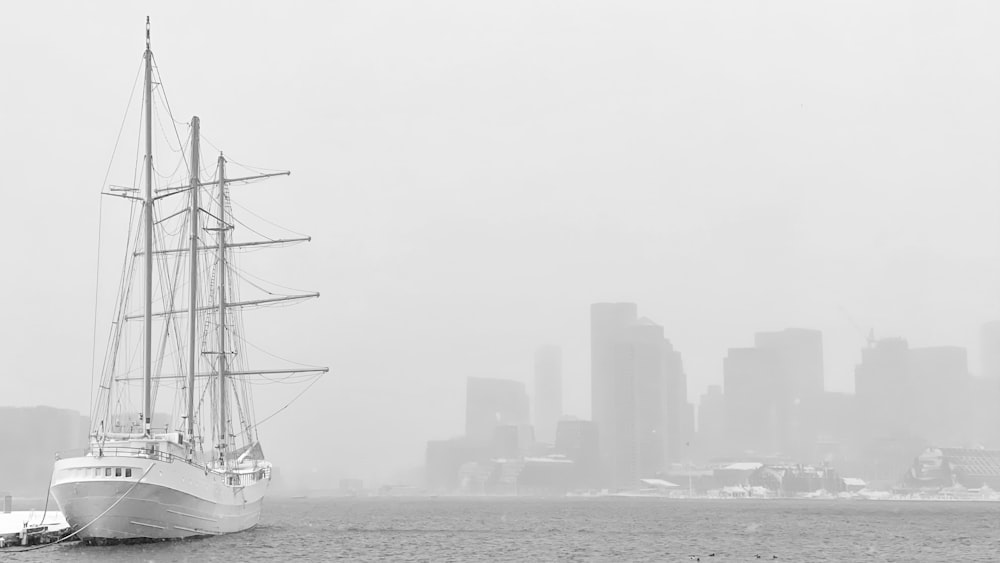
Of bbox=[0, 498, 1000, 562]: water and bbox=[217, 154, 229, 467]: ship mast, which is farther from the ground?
bbox=[217, 154, 229, 467]: ship mast

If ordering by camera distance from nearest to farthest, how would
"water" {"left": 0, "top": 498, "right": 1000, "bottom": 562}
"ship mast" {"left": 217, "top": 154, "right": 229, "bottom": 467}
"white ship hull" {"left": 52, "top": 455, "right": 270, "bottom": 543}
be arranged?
"white ship hull" {"left": 52, "top": 455, "right": 270, "bottom": 543}
"water" {"left": 0, "top": 498, "right": 1000, "bottom": 562}
"ship mast" {"left": 217, "top": 154, "right": 229, "bottom": 467}

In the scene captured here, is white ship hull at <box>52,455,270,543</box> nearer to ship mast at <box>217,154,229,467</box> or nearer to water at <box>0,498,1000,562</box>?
water at <box>0,498,1000,562</box>

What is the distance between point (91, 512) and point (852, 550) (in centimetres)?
6634

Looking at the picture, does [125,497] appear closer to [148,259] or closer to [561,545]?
[148,259]

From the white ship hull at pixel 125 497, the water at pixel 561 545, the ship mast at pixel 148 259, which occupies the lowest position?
the water at pixel 561 545

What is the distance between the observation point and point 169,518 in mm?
83125

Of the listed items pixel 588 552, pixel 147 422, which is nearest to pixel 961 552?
pixel 588 552

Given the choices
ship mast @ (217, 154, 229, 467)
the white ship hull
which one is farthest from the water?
ship mast @ (217, 154, 229, 467)

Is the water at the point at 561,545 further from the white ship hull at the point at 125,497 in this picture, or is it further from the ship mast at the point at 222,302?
the ship mast at the point at 222,302

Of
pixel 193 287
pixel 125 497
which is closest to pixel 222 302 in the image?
pixel 193 287

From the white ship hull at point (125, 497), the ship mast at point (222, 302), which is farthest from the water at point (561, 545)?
the ship mast at point (222, 302)

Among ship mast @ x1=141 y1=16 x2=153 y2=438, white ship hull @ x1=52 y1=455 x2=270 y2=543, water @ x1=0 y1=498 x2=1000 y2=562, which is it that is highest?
ship mast @ x1=141 y1=16 x2=153 y2=438

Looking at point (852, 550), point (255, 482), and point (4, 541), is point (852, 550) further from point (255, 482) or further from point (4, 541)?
point (4, 541)

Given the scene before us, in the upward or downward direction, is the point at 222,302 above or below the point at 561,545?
above
